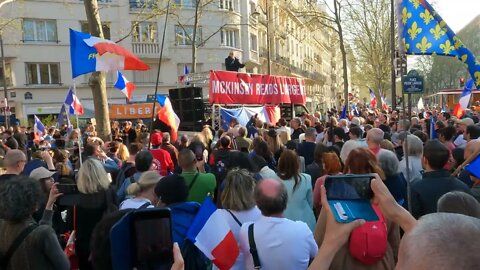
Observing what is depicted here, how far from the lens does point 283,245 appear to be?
10.1ft

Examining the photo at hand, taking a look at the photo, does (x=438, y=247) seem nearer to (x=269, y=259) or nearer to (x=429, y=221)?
(x=429, y=221)

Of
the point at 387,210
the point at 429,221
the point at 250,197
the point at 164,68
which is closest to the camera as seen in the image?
the point at 429,221

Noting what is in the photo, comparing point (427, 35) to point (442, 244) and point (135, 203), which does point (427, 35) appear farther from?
point (442, 244)

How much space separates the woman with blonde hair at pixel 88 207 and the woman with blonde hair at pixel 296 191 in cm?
177

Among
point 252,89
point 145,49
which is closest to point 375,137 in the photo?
point 252,89

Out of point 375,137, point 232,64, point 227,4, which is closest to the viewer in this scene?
point 375,137

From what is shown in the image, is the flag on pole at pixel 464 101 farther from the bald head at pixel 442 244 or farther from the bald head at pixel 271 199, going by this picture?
the bald head at pixel 442 244

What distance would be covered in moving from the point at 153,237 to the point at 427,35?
4.98 m

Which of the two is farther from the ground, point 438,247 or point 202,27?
point 202,27

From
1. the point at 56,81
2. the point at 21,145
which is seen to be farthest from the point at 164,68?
the point at 21,145

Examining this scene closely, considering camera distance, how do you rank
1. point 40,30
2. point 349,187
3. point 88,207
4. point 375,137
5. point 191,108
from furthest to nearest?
point 40,30, point 191,108, point 375,137, point 88,207, point 349,187

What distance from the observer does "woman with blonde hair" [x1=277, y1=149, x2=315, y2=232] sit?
4.74 meters

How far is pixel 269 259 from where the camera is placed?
3.09 meters

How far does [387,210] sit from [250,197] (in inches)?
78.6
